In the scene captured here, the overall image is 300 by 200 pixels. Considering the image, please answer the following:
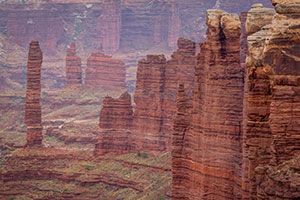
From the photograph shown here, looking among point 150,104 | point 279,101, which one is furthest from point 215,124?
point 150,104

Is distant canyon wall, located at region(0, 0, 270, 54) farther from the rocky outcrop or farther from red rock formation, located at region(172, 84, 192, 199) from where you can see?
red rock formation, located at region(172, 84, 192, 199)

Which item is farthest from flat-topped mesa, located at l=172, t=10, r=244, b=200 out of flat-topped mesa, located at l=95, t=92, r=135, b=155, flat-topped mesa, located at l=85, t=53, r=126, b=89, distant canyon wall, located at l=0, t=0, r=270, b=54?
distant canyon wall, located at l=0, t=0, r=270, b=54

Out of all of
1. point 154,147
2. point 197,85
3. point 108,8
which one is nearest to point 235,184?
point 197,85

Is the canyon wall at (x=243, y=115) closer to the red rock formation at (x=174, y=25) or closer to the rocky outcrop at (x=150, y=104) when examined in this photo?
the rocky outcrop at (x=150, y=104)

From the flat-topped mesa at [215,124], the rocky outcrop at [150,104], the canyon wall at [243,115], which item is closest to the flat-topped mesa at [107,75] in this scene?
the rocky outcrop at [150,104]

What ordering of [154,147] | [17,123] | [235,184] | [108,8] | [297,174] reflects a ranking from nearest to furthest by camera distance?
[297,174] < [235,184] < [154,147] < [17,123] < [108,8]

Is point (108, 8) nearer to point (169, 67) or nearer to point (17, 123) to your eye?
point (17, 123)

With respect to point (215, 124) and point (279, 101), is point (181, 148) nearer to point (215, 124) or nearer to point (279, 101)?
point (215, 124)

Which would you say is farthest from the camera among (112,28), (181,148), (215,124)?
(112,28)
